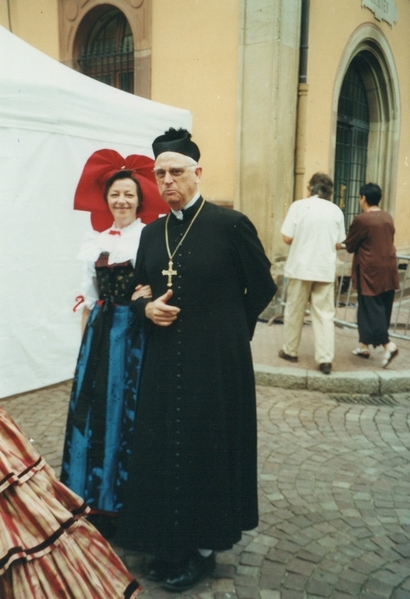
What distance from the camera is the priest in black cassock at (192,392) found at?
258cm

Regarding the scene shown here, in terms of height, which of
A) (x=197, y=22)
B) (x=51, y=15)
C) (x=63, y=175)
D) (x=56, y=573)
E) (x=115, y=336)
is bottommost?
(x=56, y=573)

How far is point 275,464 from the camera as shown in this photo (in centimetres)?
393

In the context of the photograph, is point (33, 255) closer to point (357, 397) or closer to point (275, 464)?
point (275, 464)

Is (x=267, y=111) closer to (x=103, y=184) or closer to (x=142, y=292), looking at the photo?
(x=103, y=184)

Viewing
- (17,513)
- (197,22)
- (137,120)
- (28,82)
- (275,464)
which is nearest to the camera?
(17,513)

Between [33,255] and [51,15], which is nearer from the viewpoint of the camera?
[33,255]

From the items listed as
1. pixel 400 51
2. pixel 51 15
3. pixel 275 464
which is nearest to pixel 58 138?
pixel 275 464

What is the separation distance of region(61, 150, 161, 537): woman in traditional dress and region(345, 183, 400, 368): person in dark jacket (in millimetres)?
3389

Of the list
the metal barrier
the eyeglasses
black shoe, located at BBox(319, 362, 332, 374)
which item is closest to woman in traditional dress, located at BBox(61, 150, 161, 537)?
the eyeglasses

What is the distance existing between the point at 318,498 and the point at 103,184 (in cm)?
216

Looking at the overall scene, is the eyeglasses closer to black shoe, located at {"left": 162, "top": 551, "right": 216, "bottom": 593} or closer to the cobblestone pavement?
black shoe, located at {"left": 162, "top": 551, "right": 216, "bottom": 593}

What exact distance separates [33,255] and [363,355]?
136 inches

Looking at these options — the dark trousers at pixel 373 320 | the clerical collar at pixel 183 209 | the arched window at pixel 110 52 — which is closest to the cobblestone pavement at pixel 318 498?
the dark trousers at pixel 373 320

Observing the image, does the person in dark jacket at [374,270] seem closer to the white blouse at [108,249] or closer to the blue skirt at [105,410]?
the white blouse at [108,249]
